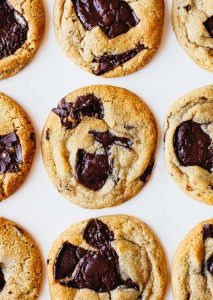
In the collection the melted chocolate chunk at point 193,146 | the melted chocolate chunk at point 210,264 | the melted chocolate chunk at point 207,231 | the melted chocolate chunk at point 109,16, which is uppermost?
the melted chocolate chunk at point 109,16

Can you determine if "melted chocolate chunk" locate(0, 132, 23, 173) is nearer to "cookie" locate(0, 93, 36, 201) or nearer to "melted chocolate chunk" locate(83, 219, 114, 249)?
"cookie" locate(0, 93, 36, 201)

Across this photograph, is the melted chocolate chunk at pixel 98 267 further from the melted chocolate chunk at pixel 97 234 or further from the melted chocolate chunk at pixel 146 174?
the melted chocolate chunk at pixel 146 174

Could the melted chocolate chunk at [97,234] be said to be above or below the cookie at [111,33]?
below

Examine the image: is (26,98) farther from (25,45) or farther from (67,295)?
(67,295)

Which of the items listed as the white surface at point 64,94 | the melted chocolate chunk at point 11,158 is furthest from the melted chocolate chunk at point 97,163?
the melted chocolate chunk at point 11,158

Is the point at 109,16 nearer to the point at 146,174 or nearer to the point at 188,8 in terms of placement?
the point at 188,8

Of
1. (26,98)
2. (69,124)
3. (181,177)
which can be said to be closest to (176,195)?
(181,177)
